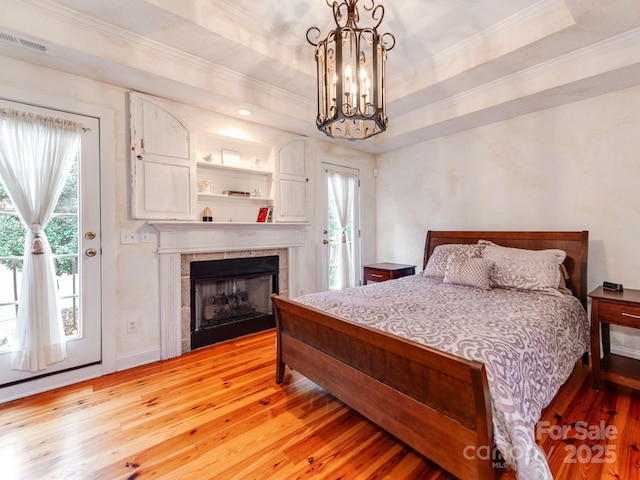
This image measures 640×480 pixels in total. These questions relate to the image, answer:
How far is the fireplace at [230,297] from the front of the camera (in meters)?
3.09

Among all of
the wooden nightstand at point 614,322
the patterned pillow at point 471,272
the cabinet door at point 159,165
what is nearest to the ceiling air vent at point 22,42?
the cabinet door at point 159,165

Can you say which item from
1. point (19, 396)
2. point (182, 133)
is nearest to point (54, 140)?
point (182, 133)

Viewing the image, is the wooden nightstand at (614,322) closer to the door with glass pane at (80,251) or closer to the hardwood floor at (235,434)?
the hardwood floor at (235,434)

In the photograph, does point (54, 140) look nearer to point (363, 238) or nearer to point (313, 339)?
point (313, 339)

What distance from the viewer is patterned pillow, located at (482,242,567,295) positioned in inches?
94.4

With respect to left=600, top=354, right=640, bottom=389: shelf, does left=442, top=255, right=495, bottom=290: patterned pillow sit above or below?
above

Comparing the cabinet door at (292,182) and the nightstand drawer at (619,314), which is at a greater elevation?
the cabinet door at (292,182)

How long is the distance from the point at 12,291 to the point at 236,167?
2.08 meters

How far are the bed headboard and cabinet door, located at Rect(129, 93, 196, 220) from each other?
3.08 m

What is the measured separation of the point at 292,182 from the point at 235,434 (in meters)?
2.71

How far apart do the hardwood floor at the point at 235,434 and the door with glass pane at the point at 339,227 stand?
6.51ft

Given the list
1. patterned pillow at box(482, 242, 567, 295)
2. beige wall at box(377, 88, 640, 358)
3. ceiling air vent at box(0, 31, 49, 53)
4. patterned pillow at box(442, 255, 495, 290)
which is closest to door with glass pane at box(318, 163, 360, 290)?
beige wall at box(377, 88, 640, 358)

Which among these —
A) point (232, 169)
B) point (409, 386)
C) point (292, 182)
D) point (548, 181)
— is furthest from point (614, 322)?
point (232, 169)

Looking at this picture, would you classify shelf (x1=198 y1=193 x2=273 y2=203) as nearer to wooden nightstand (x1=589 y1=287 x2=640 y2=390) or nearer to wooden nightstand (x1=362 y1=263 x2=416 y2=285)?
wooden nightstand (x1=362 y1=263 x2=416 y2=285)
